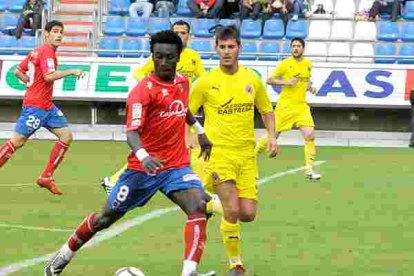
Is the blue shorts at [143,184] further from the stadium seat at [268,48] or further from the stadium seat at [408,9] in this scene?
the stadium seat at [408,9]

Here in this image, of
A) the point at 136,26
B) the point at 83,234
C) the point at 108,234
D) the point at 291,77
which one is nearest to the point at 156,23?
the point at 136,26

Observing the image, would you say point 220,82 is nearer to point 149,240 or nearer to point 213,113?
point 213,113

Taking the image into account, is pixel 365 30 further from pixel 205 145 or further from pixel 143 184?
pixel 143 184

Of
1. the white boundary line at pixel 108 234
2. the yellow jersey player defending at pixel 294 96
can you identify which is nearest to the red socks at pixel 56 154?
the white boundary line at pixel 108 234

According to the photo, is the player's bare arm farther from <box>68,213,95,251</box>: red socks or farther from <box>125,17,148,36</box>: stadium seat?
<box>125,17,148,36</box>: stadium seat

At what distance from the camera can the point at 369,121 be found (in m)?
26.9

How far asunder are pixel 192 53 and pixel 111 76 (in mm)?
12287

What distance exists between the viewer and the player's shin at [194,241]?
805 centimetres

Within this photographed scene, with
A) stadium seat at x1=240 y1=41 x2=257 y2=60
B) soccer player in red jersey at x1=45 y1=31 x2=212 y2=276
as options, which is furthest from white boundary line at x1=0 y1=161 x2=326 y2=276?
stadium seat at x1=240 y1=41 x2=257 y2=60

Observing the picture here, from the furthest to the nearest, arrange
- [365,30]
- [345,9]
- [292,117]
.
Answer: [345,9], [365,30], [292,117]

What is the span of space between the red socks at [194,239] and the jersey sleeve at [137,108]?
2.56 ft

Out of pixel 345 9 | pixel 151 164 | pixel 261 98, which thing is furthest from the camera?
pixel 345 9

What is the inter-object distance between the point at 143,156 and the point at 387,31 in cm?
2190

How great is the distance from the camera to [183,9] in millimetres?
30578
